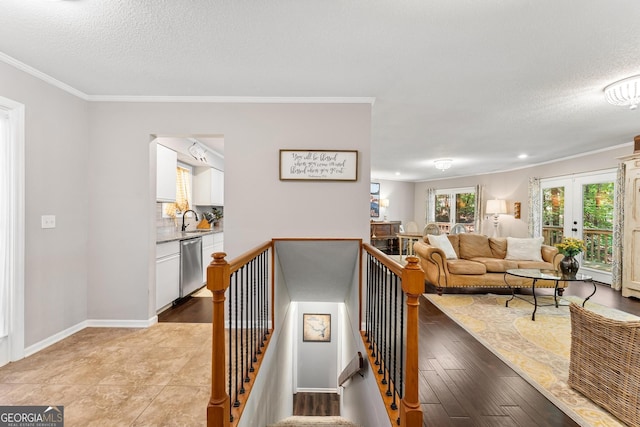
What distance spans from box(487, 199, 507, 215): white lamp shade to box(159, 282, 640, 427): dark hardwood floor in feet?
15.6

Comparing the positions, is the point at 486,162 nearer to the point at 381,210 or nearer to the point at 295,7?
the point at 381,210

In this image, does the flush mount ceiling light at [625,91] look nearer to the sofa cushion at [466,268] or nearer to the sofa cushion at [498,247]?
the sofa cushion at [466,268]

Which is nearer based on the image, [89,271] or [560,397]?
[560,397]

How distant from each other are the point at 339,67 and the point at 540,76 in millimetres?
1754

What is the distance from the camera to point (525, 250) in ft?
15.5

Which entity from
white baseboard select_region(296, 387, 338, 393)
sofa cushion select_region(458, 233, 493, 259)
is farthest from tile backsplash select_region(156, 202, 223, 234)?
sofa cushion select_region(458, 233, 493, 259)

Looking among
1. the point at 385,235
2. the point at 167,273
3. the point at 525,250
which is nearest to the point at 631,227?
the point at 525,250

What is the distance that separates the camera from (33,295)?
2402mm

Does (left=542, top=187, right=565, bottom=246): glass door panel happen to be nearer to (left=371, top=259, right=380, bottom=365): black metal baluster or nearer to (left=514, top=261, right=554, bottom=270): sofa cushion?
(left=514, top=261, right=554, bottom=270): sofa cushion

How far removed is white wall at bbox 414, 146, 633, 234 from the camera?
4996 mm

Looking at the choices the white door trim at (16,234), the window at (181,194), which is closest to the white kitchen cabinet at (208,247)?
the window at (181,194)

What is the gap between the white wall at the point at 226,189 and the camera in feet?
9.58

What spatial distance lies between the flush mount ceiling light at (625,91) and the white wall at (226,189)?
2199 millimetres

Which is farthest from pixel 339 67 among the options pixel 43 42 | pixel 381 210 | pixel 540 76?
pixel 381 210
